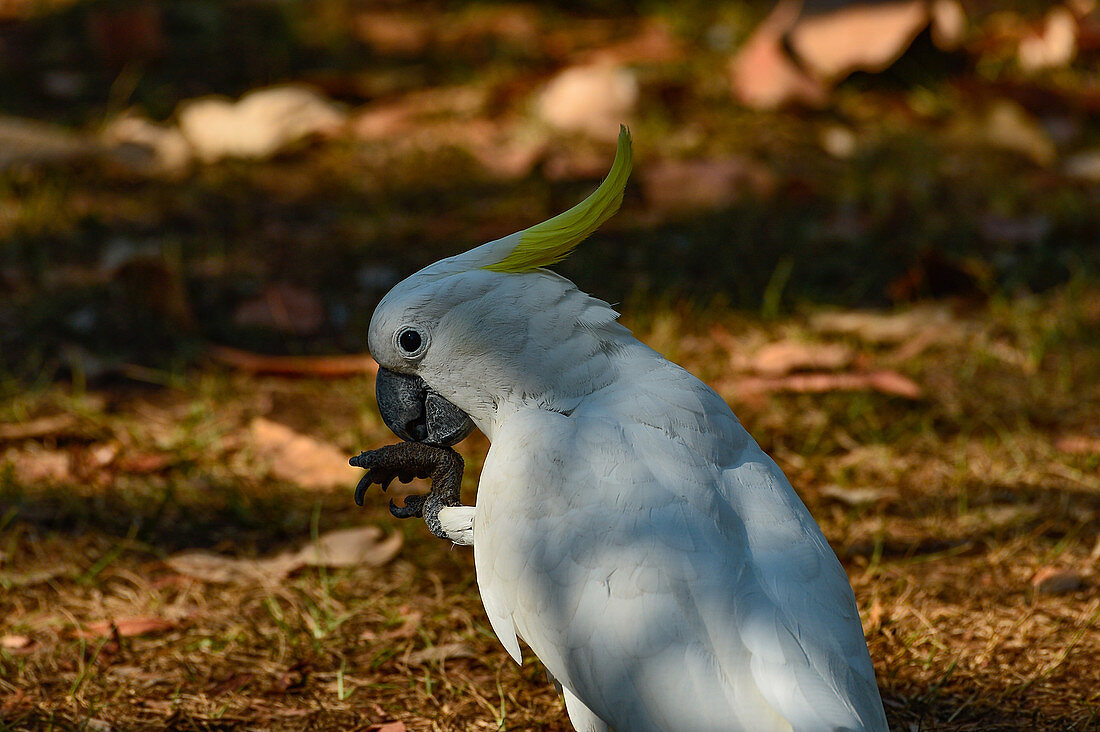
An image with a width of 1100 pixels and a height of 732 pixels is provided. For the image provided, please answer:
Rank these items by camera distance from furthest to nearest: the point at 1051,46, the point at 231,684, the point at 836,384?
the point at 1051,46
the point at 836,384
the point at 231,684

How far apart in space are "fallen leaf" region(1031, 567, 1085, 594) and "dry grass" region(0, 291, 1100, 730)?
0.01 m

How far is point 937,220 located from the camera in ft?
11.9

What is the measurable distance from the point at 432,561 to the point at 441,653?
34 cm

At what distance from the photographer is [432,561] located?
2223 millimetres

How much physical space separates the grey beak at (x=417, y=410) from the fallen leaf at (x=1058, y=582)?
1.19m

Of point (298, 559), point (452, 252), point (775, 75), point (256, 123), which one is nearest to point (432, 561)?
point (298, 559)

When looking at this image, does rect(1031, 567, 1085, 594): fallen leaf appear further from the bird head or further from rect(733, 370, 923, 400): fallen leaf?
the bird head

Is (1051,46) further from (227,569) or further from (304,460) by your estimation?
(227,569)

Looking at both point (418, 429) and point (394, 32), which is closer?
point (418, 429)

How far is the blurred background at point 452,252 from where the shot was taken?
192cm

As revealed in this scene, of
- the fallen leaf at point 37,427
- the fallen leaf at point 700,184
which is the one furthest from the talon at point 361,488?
the fallen leaf at point 700,184

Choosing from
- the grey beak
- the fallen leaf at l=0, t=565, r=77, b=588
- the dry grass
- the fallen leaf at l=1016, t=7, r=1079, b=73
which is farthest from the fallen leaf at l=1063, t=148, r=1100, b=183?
the fallen leaf at l=0, t=565, r=77, b=588

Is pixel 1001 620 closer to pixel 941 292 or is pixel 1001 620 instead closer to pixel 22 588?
pixel 941 292

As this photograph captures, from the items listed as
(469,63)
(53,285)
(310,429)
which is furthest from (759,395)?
(469,63)
